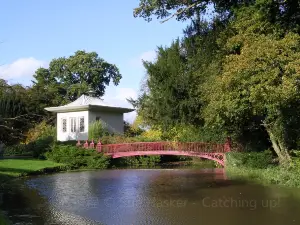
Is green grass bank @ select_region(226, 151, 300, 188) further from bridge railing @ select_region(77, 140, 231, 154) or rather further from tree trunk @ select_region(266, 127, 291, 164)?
bridge railing @ select_region(77, 140, 231, 154)

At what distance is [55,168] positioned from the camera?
27.1 metres

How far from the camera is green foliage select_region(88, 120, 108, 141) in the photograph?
35.6 metres

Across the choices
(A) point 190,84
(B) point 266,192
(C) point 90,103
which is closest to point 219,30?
(A) point 190,84

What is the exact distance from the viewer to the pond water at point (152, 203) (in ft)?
36.1

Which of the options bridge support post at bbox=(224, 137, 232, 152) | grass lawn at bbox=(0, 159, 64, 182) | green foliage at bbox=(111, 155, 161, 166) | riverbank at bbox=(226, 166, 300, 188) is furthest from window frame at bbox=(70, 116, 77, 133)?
riverbank at bbox=(226, 166, 300, 188)

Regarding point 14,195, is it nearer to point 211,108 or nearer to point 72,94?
point 211,108

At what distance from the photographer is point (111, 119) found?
39.9 meters

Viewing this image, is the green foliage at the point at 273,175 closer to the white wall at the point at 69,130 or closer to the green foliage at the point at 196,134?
the green foliage at the point at 196,134

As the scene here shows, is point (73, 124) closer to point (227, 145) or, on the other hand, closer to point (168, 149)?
point (168, 149)

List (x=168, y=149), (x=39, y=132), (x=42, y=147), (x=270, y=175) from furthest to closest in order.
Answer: (x=39, y=132)
(x=42, y=147)
(x=168, y=149)
(x=270, y=175)

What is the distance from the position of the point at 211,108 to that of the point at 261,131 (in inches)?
328

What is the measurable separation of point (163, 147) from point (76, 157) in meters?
6.76

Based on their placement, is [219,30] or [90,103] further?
[90,103]

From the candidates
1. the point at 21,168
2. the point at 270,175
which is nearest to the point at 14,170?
the point at 21,168
